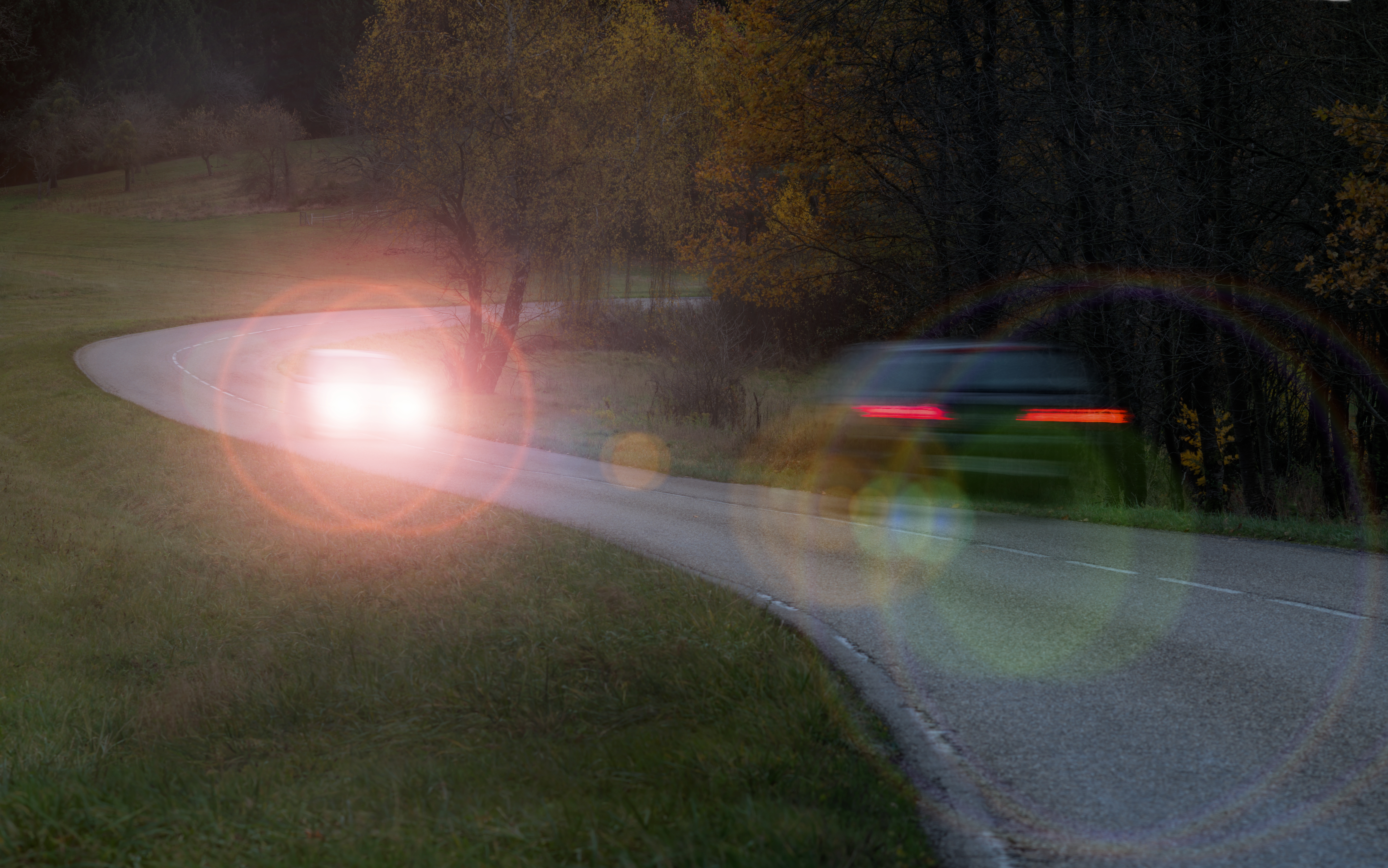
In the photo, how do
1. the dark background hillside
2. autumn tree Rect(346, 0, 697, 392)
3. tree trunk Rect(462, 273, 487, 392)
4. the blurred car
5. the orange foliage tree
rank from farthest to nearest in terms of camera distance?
1. the dark background hillside
2. tree trunk Rect(462, 273, 487, 392)
3. autumn tree Rect(346, 0, 697, 392)
4. the blurred car
5. the orange foliage tree

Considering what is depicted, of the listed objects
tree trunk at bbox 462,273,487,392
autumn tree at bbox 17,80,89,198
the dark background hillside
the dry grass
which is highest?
the dark background hillside

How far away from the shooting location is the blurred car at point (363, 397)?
24.8 m

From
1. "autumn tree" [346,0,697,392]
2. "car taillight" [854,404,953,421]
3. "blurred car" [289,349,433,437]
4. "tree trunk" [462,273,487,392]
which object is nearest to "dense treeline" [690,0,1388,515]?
"car taillight" [854,404,953,421]

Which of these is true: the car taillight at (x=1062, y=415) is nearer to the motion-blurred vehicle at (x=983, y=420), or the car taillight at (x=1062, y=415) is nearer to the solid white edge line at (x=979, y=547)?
the motion-blurred vehicle at (x=983, y=420)

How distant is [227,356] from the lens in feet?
117

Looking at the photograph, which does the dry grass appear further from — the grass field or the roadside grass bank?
the grass field

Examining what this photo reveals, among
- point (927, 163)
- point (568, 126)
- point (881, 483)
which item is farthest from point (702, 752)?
point (568, 126)

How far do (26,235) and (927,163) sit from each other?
232 feet

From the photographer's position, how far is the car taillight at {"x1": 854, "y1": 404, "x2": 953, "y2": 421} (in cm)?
1162

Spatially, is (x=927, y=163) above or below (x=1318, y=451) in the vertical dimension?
above

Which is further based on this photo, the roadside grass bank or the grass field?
the roadside grass bank

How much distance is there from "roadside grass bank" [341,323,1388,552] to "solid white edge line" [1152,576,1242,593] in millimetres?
2655

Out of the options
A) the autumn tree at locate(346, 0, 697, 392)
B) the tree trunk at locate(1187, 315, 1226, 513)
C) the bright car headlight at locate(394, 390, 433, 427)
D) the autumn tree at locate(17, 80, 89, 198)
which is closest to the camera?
the tree trunk at locate(1187, 315, 1226, 513)

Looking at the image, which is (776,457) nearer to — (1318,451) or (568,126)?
(1318,451)
